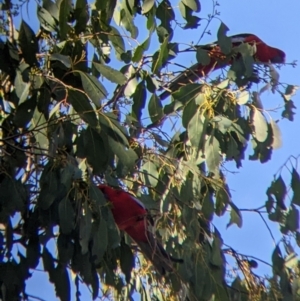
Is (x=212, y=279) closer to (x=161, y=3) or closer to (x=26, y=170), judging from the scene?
(x=26, y=170)

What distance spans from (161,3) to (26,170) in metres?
0.78

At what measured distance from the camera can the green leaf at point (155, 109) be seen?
9.82ft

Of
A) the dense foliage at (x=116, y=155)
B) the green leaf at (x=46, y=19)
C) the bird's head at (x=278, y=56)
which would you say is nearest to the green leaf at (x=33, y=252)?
the dense foliage at (x=116, y=155)

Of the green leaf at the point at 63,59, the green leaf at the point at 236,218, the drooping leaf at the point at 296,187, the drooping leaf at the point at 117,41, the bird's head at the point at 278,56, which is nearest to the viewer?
the green leaf at the point at 63,59

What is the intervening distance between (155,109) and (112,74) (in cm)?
37

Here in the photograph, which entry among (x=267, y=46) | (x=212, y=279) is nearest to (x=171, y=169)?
(x=212, y=279)

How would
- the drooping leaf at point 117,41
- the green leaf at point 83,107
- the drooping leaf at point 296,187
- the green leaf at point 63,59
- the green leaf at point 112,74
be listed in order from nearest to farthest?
the green leaf at point 83,107 → the green leaf at point 63,59 → the green leaf at point 112,74 → the drooping leaf at point 296,187 → the drooping leaf at point 117,41

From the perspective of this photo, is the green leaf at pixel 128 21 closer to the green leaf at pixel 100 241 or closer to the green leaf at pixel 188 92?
the green leaf at pixel 188 92

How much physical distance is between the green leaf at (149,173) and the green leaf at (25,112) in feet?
1.64

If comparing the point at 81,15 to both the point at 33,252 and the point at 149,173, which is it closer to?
the point at 149,173

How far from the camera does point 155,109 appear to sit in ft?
9.83

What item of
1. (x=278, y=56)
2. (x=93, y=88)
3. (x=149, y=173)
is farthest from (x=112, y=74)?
(x=278, y=56)

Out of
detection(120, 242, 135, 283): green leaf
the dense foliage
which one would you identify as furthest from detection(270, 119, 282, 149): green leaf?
detection(120, 242, 135, 283): green leaf

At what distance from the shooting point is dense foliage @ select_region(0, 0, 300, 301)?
100 inches
